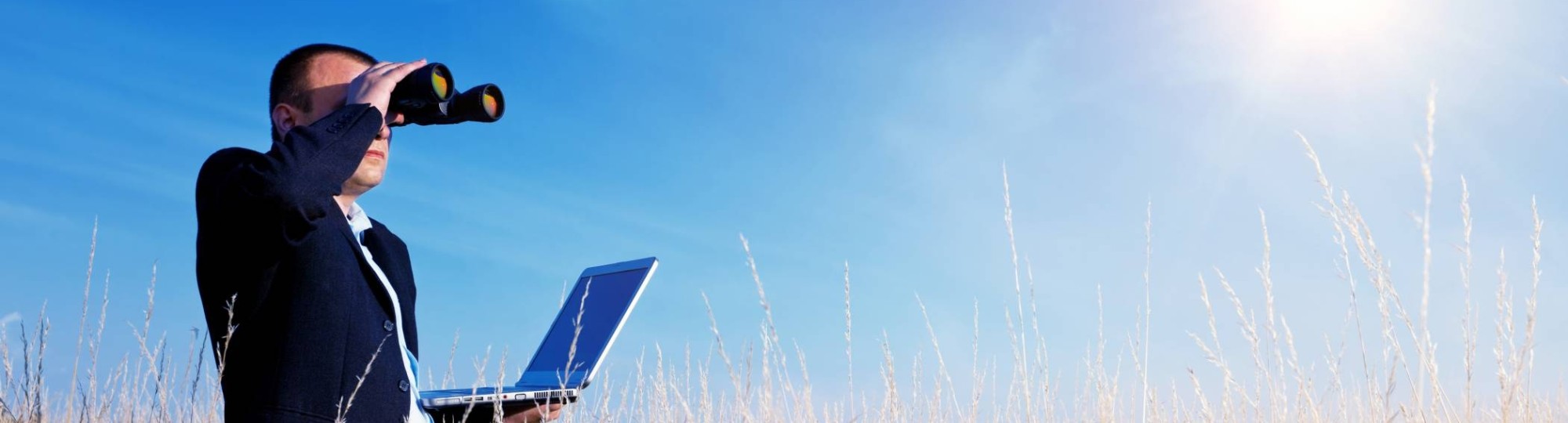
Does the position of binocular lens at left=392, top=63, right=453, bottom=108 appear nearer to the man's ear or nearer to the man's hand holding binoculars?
the man's hand holding binoculars

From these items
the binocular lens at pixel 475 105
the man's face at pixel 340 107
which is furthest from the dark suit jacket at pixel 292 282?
the binocular lens at pixel 475 105

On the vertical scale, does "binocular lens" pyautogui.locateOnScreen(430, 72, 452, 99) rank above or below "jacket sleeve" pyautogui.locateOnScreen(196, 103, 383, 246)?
above

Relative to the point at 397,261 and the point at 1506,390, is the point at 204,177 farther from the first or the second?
the point at 1506,390

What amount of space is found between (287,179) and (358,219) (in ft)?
1.49

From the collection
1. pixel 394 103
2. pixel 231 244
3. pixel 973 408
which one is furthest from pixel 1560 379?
pixel 231 244

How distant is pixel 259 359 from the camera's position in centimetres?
140

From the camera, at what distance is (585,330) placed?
6.51 feet

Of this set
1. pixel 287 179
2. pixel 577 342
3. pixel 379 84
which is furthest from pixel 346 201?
pixel 577 342

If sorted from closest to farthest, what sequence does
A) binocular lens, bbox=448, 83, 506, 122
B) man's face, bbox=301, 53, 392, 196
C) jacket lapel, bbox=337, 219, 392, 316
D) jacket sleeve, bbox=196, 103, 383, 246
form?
jacket sleeve, bbox=196, 103, 383, 246, jacket lapel, bbox=337, 219, 392, 316, man's face, bbox=301, 53, 392, 196, binocular lens, bbox=448, 83, 506, 122

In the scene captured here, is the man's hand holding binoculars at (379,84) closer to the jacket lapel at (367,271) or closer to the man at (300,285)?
the man at (300,285)

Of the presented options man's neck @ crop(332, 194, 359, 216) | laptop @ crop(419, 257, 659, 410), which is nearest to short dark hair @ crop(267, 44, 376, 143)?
man's neck @ crop(332, 194, 359, 216)

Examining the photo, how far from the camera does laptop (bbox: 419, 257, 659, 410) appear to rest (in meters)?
1.72

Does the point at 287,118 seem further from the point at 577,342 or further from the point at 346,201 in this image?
the point at 577,342

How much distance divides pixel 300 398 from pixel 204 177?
1.18 ft
